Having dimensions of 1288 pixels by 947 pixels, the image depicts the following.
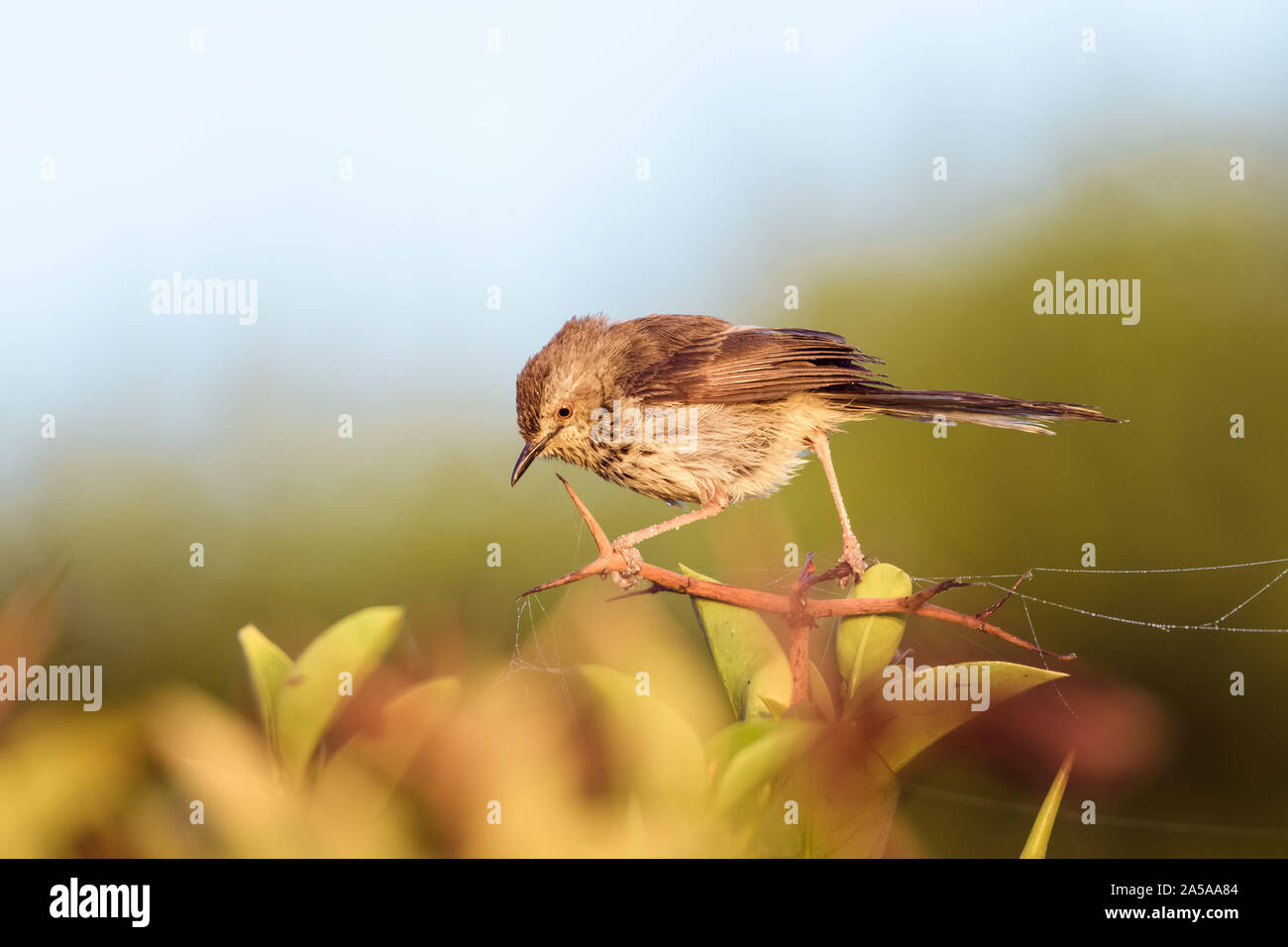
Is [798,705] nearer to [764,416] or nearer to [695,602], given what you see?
[695,602]

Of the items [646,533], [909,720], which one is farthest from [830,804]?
[646,533]

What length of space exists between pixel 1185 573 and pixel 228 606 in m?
2.18

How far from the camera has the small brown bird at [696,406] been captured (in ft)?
5.04

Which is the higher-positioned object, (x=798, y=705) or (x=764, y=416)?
(x=764, y=416)

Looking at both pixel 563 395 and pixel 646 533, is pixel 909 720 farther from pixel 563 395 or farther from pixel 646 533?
pixel 563 395

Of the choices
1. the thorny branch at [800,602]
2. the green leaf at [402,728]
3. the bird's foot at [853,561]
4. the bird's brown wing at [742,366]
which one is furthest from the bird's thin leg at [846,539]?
the green leaf at [402,728]

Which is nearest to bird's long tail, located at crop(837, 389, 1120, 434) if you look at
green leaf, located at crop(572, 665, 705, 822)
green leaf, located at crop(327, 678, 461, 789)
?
green leaf, located at crop(572, 665, 705, 822)

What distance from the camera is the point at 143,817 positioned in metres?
0.71

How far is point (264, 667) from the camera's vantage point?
0.71 m

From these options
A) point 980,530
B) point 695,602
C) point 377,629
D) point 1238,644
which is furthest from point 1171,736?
point 377,629

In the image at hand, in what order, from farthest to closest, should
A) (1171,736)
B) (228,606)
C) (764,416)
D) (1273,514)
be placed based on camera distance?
(1273,514)
(228,606)
(1171,736)
(764,416)

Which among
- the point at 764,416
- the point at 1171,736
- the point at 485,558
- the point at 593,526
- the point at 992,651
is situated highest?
the point at 764,416

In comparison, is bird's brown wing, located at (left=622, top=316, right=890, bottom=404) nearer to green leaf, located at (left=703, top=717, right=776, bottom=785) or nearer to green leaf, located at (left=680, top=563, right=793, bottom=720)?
green leaf, located at (left=680, top=563, right=793, bottom=720)

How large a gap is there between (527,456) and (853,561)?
1.85 feet
